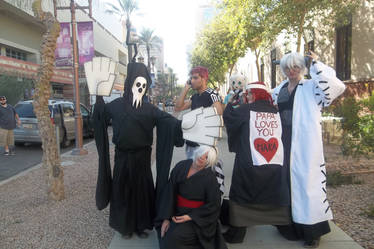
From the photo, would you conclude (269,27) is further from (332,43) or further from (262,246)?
(262,246)

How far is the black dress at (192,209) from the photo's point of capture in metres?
2.69

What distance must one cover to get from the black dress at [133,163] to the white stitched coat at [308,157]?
119 centimetres

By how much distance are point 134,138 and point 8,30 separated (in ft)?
70.1

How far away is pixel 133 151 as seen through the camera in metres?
3.33

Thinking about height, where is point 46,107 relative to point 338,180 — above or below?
above

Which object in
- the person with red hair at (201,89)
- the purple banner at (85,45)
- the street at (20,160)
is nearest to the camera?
the person with red hair at (201,89)

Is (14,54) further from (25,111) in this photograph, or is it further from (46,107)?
(46,107)

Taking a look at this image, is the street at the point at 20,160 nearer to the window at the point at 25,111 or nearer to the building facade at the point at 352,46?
the window at the point at 25,111

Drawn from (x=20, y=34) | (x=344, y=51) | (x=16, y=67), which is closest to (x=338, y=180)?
(x=344, y=51)

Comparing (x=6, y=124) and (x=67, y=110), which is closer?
(x=6, y=124)

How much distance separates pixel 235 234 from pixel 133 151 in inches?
54.4

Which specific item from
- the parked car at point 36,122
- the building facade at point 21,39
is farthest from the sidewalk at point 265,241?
the building facade at point 21,39

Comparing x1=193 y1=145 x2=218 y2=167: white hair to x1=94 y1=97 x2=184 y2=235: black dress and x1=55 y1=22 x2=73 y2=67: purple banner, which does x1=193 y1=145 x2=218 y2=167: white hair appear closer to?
x1=94 y1=97 x2=184 y2=235: black dress

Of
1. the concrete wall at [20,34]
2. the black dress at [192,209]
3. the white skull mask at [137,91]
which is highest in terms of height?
the concrete wall at [20,34]
